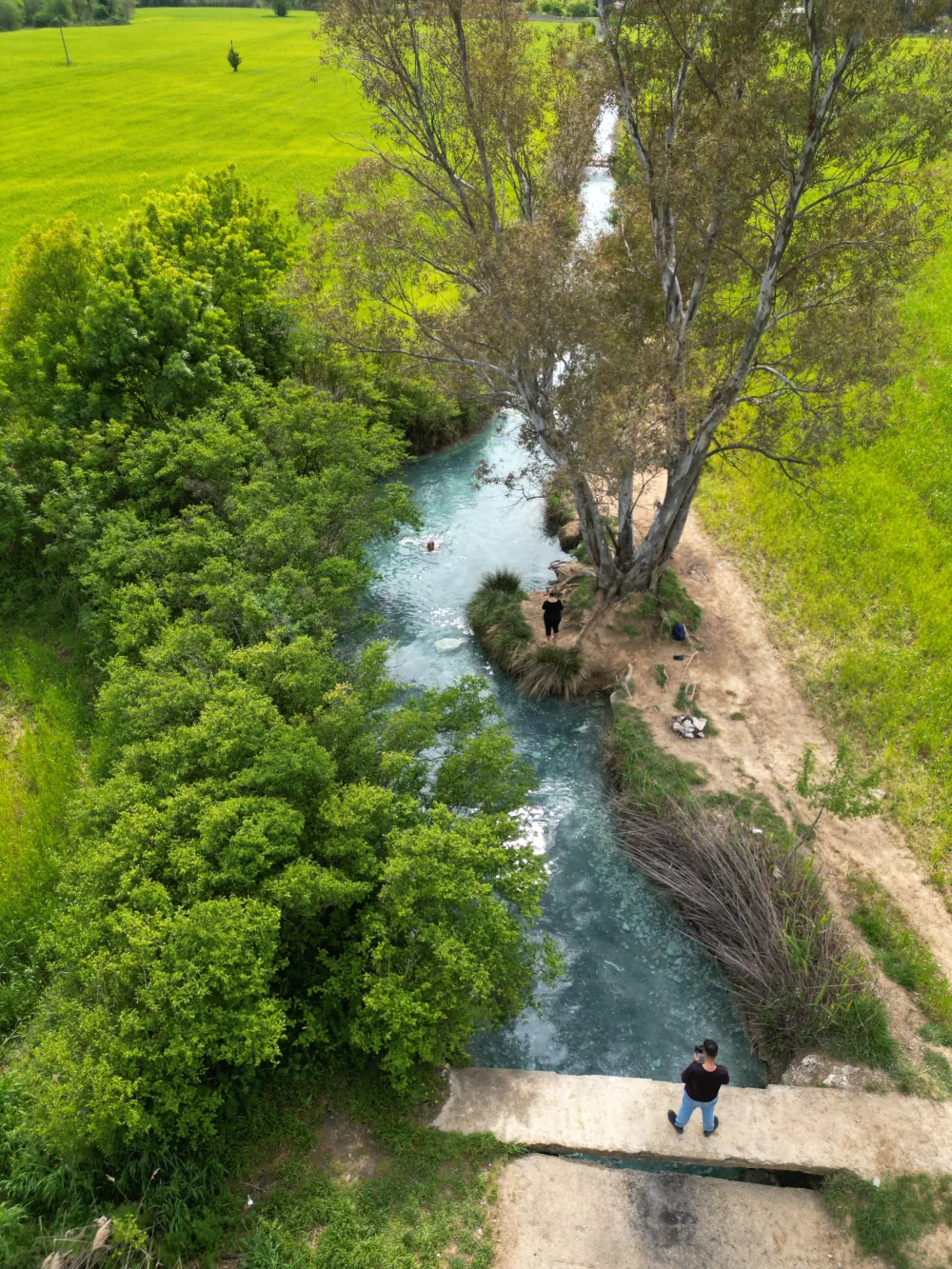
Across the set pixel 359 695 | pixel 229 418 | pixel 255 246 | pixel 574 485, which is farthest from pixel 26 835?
pixel 255 246

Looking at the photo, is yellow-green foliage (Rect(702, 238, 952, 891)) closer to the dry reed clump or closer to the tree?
the dry reed clump

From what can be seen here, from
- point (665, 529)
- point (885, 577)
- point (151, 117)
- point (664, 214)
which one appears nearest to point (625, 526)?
point (665, 529)

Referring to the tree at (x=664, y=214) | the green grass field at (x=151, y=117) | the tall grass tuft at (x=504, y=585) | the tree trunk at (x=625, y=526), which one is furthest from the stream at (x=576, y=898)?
the green grass field at (x=151, y=117)

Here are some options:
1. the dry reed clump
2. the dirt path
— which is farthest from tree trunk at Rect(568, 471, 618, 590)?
the dry reed clump

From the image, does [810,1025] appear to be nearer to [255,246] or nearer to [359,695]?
[359,695]

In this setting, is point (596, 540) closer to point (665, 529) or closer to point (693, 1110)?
point (665, 529)

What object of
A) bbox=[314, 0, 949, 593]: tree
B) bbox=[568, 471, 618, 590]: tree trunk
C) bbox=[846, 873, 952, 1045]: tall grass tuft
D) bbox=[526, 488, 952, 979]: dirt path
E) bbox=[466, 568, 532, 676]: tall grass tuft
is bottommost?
bbox=[846, 873, 952, 1045]: tall grass tuft
